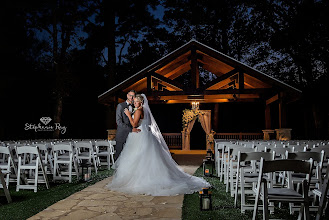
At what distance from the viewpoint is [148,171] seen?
6.20m

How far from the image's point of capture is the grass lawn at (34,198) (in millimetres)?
4561

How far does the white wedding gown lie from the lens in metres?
5.83

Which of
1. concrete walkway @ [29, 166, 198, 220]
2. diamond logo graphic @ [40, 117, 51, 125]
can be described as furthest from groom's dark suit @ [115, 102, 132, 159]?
diamond logo graphic @ [40, 117, 51, 125]

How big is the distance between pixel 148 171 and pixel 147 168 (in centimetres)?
7

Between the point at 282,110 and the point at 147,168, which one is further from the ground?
the point at 282,110

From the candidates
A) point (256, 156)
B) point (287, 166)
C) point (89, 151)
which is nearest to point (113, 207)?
point (256, 156)

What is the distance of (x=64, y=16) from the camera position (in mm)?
21125

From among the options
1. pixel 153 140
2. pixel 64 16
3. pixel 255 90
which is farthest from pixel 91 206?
pixel 64 16

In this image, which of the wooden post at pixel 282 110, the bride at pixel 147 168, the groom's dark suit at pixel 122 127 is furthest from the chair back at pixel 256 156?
the wooden post at pixel 282 110

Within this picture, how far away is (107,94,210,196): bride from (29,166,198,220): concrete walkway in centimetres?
33

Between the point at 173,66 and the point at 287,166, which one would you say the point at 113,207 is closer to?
the point at 287,166

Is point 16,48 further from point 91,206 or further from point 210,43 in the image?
point 91,206

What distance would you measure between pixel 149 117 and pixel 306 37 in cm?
1791

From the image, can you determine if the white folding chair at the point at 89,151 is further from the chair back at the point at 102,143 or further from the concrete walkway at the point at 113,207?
the concrete walkway at the point at 113,207
